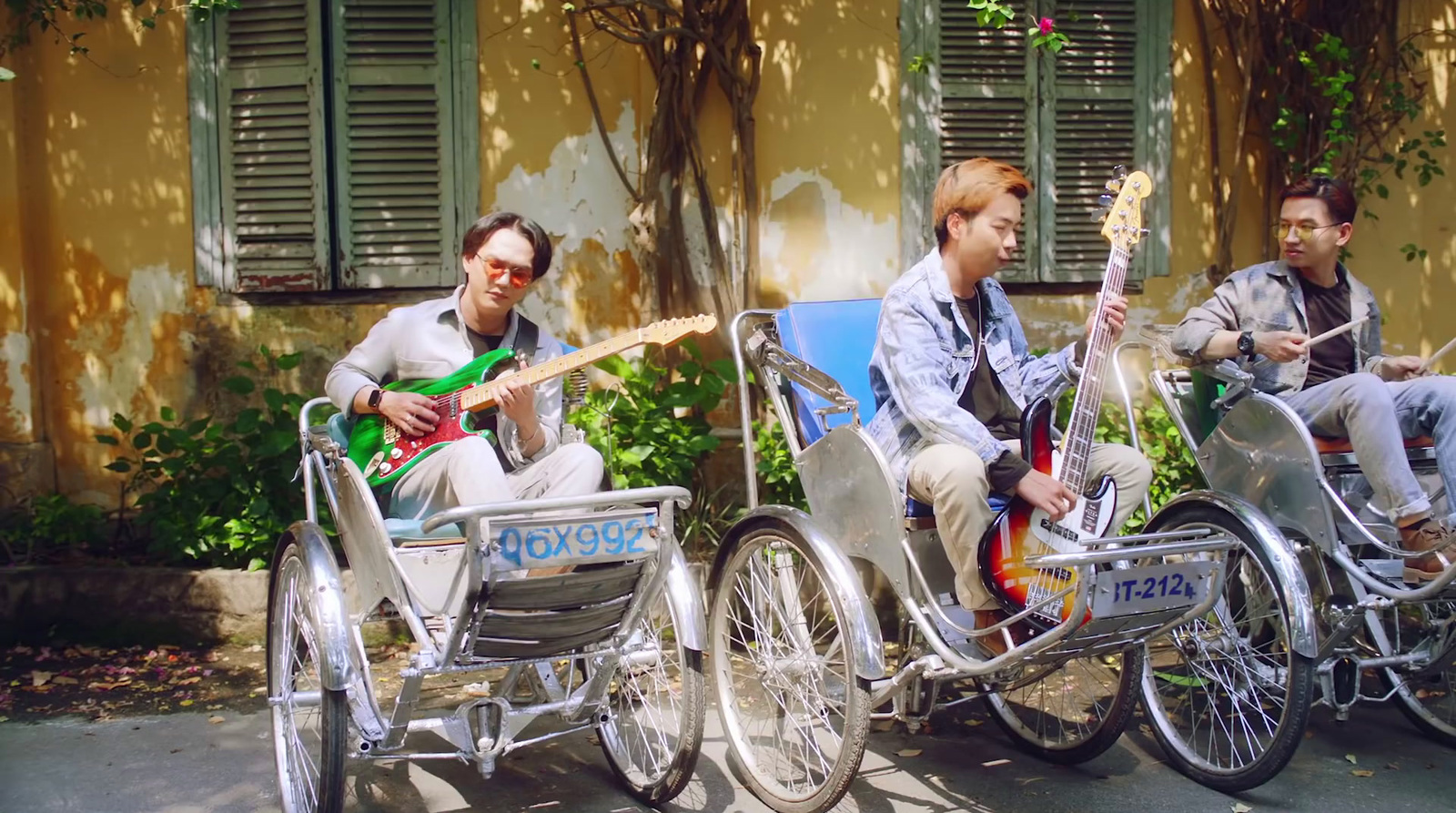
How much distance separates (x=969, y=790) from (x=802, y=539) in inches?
36.6

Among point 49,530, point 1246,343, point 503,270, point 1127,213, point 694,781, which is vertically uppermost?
point 1127,213

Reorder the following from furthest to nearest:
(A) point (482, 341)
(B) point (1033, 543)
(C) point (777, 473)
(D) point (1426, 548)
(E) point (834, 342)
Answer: (C) point (777, 473) → (E) point (834, 342) → (A) point (482, 341) → (D) point (1426, 548) → (B) point (1033, 543)

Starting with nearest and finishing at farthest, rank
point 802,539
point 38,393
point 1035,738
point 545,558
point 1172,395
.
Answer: point 545,558
point 802,539
point 1035,738
point 1172,395
point 38,393

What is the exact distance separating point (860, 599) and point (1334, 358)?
2.07 meters

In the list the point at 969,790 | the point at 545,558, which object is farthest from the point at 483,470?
the point at 969,790

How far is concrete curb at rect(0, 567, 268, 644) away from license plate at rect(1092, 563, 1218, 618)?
3356mm

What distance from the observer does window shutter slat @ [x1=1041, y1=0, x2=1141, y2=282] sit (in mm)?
5984

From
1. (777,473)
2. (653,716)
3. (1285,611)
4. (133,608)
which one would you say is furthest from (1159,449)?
(133,608)

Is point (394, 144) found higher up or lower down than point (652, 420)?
higher up

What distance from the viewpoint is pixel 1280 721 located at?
3.50m

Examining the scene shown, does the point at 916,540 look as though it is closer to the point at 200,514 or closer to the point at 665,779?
the point at 665,779

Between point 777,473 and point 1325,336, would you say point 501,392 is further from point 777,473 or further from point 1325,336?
point 1325,336

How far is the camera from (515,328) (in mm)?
4027

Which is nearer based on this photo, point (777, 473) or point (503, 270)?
point (503, 270)
